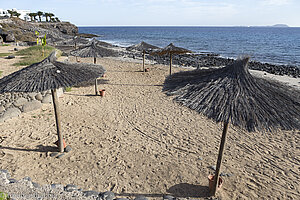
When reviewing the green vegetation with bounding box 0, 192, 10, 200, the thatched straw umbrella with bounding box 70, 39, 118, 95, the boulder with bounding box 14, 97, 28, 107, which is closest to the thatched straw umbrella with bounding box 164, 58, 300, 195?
the green vegetation with bounding box 0, 192, 10, 200

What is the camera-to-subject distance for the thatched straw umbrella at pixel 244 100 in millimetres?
3584

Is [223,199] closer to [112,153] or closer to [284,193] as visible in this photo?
[284,193]

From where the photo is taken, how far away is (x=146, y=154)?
6.11m

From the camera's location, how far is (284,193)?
4.75 metres

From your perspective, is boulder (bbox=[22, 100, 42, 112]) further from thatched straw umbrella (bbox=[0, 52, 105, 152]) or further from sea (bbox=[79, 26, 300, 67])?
sea (bbox=[79, 26, 300, 67])

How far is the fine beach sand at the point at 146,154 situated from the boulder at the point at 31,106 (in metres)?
0.25

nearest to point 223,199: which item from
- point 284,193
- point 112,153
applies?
point 284,193

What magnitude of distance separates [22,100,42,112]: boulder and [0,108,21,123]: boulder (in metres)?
0.28

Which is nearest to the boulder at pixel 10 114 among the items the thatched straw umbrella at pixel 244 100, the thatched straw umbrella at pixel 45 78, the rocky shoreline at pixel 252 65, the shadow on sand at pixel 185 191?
the thatched straw umbrella at pixel 45 78

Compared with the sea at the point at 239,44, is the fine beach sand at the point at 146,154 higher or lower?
lower

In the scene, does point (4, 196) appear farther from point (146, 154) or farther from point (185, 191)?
point (185, 191)

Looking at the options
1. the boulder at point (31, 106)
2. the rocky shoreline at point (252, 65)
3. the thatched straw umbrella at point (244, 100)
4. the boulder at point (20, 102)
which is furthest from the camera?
the rocky shoreline at point (252, 65)

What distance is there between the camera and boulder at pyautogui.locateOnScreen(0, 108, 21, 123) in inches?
304

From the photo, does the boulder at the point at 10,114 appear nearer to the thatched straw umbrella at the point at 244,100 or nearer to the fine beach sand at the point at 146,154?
the fine beach sand at the point at 146,154
